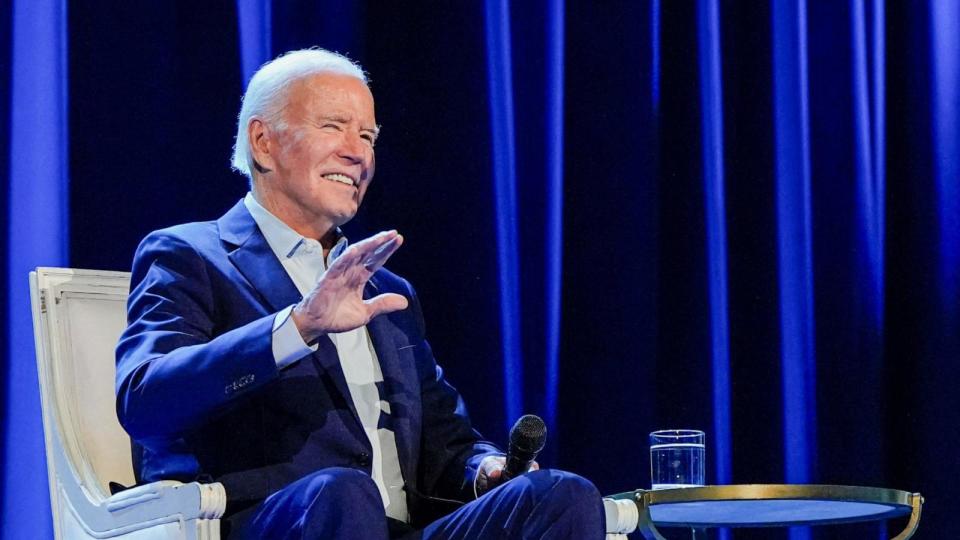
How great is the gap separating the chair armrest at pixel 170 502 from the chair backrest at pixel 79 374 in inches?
10.3

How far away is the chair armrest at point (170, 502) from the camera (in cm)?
171

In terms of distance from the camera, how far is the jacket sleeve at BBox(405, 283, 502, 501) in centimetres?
213

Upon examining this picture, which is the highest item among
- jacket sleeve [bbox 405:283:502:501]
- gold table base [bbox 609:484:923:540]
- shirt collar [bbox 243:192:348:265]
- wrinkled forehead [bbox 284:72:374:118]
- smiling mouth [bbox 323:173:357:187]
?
wrinkled forehead [bbox 284:72:374:118]

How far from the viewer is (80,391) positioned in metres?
2.23

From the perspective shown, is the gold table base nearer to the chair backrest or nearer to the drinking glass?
the drinking glass

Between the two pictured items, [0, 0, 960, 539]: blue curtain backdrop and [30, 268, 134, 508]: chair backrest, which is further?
[0, 0, 960, 539]: blue curtain backdrop

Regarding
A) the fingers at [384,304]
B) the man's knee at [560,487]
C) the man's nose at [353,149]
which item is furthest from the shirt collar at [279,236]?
the man's knee at [560,487]

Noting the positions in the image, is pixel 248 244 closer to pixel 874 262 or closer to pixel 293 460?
pixel 293 460

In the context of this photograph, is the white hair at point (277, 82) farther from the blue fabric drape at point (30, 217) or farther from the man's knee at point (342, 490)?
the man's knee at point (342, 490)

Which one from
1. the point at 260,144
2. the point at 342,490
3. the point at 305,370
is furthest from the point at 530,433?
the point at 260,144

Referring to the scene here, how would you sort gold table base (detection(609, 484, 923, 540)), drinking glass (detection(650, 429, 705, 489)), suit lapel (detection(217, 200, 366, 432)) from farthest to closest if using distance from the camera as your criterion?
1. drinking glass (detection(650, 429, 705, 489))
2. gold table base (detection(609, 484, 923, 540))
3. suit lapel (detection(217, 200, 366, 432))

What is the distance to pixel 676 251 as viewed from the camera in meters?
3.20

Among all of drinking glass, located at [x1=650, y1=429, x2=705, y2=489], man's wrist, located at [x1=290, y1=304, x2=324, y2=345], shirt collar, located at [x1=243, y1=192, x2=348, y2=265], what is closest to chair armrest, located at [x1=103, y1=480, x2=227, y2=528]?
man's wrist, located at [x1=290, y1=304, x2=324, y2=345]

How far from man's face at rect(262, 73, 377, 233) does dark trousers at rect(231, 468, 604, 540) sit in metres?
0.56
